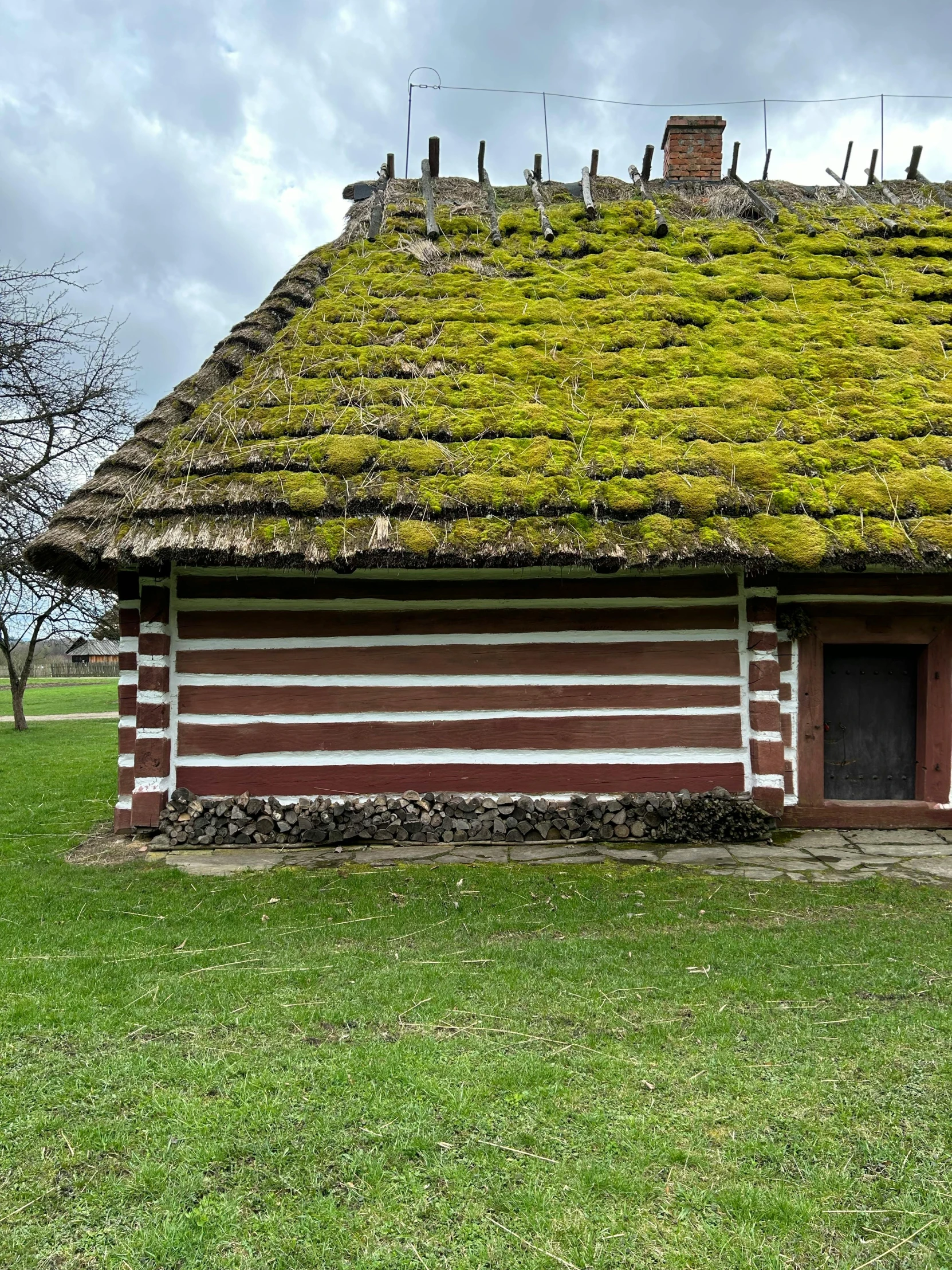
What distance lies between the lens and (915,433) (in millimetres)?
6883

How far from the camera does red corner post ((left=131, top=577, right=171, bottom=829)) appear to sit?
6703mm

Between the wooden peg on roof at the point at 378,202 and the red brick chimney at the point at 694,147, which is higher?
the red brick chimney at the point at 694,147

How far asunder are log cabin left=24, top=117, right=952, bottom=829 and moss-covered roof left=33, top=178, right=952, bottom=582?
3 centimetres

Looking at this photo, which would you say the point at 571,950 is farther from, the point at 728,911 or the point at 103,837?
the point at 103,837

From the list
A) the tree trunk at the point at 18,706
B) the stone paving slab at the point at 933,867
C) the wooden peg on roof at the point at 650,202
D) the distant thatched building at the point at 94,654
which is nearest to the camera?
the stone paving slab at the point at 933,867

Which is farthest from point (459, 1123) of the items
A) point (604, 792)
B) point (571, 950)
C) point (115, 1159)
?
point (604, 792)

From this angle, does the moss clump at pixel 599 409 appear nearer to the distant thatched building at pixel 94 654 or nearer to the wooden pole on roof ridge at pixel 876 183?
the wooden pole on roof ridge at pixel 876 183

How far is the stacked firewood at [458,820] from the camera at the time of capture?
664cm

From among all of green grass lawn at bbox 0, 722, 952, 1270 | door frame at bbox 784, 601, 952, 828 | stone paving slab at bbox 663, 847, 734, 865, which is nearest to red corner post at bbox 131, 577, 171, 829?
green grass lawn at bbox 0, 722, 952, 1270

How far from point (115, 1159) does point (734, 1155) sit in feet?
6.54

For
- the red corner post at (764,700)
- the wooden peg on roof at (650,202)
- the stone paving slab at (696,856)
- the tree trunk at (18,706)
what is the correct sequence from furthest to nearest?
the tree trunk at (18,706), the wooden peg on roof at (650,202), the red corner post at (764,700), the stone paving slab at (696,856)

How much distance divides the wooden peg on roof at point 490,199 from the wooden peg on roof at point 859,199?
15.1 feet

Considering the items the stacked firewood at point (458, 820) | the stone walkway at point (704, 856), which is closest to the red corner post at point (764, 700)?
the stacked firewood at point (458, 820)

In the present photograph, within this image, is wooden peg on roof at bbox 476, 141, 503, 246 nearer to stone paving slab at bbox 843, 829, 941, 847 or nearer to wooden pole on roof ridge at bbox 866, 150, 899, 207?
wooden pole on roof ridge at bbox 866, 150, 899, 207
